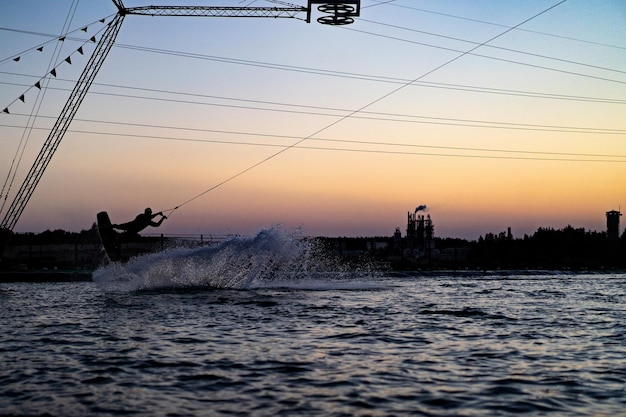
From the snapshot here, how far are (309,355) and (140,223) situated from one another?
21470mm

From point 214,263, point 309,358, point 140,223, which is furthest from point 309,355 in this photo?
point 140,223

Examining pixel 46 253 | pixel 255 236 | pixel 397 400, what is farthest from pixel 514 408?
pixel 46 253

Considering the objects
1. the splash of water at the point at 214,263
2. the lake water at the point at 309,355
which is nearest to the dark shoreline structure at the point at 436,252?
the splash of water at the point at 214,263

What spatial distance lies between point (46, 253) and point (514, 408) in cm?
5556

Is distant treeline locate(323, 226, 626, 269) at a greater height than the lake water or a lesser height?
greater

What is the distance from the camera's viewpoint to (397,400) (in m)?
9.57

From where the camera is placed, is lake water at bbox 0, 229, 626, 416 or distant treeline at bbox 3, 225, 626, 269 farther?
distant treeline at bbox 3, 225, 626, 269

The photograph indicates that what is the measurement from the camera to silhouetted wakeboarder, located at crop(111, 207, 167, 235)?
32.7m

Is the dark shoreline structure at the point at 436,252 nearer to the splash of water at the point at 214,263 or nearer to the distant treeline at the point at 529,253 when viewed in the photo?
the distant treeline at the point at 529,253

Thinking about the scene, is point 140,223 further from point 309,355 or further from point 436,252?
point 436,252

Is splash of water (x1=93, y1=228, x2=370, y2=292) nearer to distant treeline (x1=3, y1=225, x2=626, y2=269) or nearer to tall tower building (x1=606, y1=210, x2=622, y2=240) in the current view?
distant treeline (x1=3, y1=225, x2=626, y2=269)

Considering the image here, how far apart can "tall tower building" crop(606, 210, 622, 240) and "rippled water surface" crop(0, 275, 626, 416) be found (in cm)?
4746

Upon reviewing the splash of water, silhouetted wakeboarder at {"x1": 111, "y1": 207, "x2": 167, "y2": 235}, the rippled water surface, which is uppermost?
silhouetted wakeboarder at {"x1": 111, "y1": 207, "x2": 167, "y2": 235}

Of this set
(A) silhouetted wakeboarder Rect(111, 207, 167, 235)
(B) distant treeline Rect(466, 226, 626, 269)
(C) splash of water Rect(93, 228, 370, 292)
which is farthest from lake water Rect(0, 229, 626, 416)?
(B) distant treeline Rect(466, 226, 626, 269)
